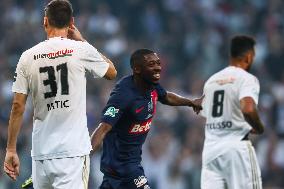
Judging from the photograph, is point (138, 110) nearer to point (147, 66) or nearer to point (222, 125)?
point (147, 66)

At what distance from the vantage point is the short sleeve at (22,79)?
24.4ft

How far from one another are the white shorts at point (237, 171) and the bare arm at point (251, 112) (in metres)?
0.38

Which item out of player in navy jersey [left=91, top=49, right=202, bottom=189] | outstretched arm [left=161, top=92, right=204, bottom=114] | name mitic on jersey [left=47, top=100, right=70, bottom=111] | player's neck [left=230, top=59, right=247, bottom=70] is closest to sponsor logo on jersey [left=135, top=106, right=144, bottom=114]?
player in navy jersey [left=91, top=49, right=202, bottom=189]

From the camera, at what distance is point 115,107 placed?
8320 millimetres

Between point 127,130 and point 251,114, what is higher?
point 251,114

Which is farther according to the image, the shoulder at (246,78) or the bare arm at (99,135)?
the shoulder at (246,78)

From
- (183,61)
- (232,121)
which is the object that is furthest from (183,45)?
(232,121)

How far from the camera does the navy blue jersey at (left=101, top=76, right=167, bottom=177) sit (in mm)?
8430

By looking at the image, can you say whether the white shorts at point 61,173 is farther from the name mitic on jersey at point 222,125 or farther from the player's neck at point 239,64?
the player's neck at point 239,64

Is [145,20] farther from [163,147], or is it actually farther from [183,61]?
[163,147]

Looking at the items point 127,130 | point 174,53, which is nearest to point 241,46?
point 127,130

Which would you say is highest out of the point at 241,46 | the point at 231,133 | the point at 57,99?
the point at 241,46

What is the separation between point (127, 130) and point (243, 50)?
1832 millimetres

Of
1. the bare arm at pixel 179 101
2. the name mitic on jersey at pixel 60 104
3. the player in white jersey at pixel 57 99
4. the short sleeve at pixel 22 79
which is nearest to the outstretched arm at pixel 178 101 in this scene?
the bare arm at pixel 179 101
